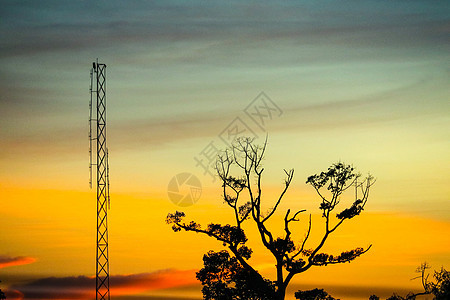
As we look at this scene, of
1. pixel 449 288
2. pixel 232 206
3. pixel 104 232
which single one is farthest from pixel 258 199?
pixel 449 288

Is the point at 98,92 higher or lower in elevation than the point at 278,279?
higher

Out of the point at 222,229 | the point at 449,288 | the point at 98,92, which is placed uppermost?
the point at 98,92

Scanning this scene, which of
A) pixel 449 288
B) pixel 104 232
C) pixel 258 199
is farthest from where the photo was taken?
pixel 258 199

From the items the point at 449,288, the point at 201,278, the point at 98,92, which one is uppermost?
the point at 98,92

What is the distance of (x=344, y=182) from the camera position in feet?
166

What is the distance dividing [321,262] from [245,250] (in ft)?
17.1

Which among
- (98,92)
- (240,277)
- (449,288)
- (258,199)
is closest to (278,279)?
(240,277)

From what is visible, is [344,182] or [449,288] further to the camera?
[344,182]

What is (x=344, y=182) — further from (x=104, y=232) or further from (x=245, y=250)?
(x=104, y=232)

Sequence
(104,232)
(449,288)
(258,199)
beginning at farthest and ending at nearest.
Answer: (258,199), (104,232), (449,288)

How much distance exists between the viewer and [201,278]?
160ft

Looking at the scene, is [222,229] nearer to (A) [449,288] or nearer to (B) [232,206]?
(B) [232,206]

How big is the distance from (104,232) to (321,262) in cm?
1466

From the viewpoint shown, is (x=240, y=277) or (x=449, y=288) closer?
(x=449, y=288)
